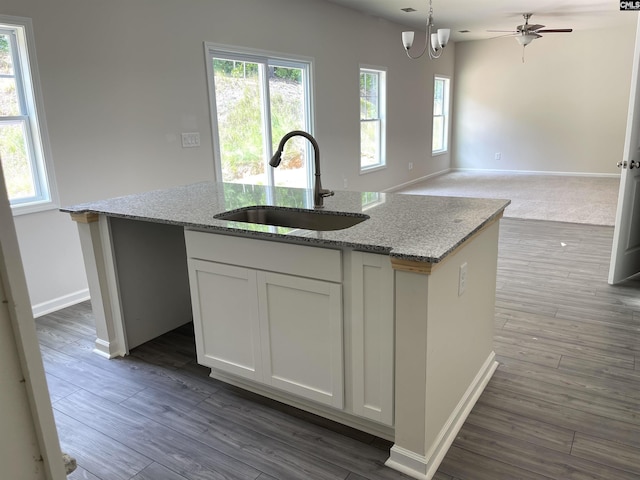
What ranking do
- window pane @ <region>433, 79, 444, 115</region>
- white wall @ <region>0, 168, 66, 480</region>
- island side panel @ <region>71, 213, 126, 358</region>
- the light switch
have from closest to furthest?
white wall @ <region>0, 168, 66, 480</region> < island side panel @ <region>71, 213, 126, 358</region> < the light switch < window pane @ <region>433, 79, 444, 115</region>

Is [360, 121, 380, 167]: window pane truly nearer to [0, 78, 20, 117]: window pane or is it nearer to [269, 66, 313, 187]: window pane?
[269, 66, 313, 187]: window pane

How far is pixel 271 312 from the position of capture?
2.05 metres

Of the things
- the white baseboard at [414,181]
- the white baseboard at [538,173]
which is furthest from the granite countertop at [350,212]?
the white baseboard at [538,173]

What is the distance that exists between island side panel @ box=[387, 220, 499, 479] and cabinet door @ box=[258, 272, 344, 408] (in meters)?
0.29

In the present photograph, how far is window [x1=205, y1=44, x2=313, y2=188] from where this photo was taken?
462cm

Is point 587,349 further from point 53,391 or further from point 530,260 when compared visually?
point 53,391

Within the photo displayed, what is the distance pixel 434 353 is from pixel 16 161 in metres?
3.04

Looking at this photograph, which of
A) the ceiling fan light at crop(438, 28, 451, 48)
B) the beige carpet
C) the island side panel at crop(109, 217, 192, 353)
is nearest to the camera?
the island side panel at crop(109, 217, 192, 353)

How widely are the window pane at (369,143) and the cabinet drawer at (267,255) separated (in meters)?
5.08

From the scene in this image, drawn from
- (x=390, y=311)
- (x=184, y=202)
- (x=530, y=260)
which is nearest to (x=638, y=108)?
(x=530, y=260)

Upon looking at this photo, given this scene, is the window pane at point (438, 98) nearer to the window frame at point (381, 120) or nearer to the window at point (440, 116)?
the window at point (440, 116)

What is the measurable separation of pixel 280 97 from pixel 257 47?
64cm

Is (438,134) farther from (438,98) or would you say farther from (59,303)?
(59,303)

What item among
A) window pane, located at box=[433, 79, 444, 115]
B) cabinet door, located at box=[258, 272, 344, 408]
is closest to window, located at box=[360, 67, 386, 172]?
window pane, located at box=[433, 79, 444, 115]
